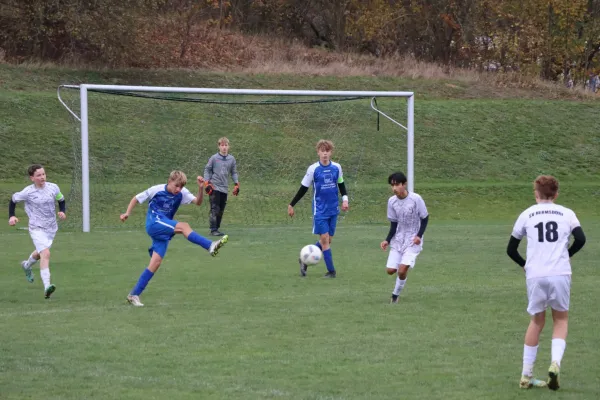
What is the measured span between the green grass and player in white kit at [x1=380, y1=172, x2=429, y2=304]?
45cm

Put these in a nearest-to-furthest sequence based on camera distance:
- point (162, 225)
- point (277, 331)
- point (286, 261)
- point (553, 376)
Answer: point (553, 376) < point (277, 331) < point (162, 225) < point (286, 261)

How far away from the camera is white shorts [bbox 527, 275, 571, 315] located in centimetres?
721

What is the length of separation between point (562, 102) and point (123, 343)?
32.1m

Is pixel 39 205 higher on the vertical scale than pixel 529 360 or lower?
lower

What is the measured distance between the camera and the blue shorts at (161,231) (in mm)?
11117

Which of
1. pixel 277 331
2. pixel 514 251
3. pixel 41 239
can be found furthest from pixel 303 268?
pixel 514 251

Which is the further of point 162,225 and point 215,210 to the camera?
point 215,210

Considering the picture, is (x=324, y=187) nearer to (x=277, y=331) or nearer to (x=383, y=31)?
(x=277, y=331)

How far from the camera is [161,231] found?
1113cm

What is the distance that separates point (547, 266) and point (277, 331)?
10.6 ft

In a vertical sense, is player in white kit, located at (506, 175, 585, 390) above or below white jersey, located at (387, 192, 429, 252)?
above

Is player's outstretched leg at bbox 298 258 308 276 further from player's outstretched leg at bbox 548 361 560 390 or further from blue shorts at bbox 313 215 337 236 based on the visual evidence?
player's outstretched leg at bbox 548 361 560 390

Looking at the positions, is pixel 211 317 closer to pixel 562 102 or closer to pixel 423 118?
pixel 423 118

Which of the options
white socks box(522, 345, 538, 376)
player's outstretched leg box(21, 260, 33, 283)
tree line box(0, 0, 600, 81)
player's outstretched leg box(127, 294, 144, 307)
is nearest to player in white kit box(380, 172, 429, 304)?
player's outstretched leg box(127, 294, 144, 307)
